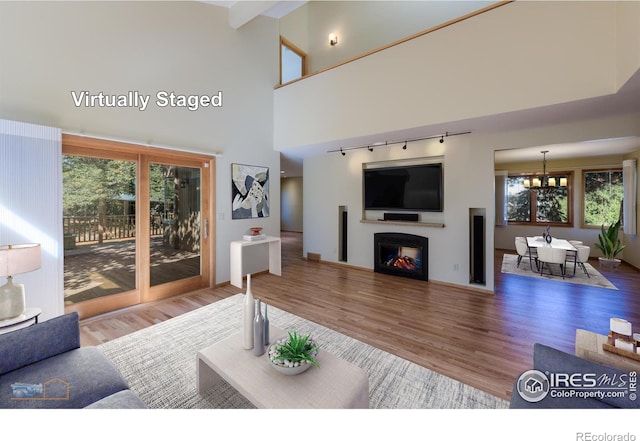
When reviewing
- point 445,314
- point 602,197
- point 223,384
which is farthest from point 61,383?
point 602,197

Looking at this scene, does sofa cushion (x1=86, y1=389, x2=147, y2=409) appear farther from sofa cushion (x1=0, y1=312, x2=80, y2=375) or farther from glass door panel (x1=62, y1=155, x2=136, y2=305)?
glass door panel (x1=62, y1=155, x2=136, y2=305)

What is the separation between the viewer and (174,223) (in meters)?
3.79

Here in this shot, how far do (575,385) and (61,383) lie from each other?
8.24 feet

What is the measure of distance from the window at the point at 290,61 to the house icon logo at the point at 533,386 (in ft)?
18.7

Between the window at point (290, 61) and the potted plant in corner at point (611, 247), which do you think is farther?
the window at point (290, 61)

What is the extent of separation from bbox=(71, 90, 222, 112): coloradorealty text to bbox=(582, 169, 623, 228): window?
341 inches

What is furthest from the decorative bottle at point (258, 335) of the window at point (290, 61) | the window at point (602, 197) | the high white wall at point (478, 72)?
the window at point (602, 197)

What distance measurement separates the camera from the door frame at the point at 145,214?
297 centimetres

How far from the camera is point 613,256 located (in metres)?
5.18

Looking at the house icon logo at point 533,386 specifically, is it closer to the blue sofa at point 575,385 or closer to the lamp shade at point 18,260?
the blue sofa at point 575,385

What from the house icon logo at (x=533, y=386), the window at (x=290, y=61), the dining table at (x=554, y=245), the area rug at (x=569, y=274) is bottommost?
the area rug at (x=569, y=274)

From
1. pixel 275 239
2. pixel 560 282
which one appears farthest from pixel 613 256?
pixel 275 239

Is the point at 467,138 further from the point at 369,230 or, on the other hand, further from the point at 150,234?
the point at 150,234
